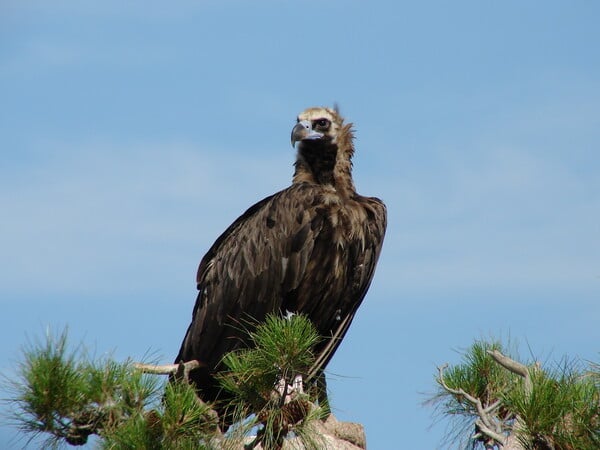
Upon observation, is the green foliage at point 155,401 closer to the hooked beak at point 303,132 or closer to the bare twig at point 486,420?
the bare twig at point 486,420

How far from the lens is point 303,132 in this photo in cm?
919

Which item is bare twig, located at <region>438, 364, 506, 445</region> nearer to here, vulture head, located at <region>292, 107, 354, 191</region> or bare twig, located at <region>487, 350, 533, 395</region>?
bare twig, located at <region>487, 350, 533, 395</region>

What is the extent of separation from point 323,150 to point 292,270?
4.38 feet

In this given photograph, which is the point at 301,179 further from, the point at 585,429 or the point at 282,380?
the point at 585,429

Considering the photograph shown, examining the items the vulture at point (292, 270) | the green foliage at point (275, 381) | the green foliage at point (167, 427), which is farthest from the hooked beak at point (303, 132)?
the green foliage at point (167, 427)

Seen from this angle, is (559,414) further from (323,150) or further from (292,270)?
(323,150)

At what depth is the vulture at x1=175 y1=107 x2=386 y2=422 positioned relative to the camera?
28.1 feet

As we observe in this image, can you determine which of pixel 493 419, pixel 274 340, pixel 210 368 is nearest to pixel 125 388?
pixel 274 340

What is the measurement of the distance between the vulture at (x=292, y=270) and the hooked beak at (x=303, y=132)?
397mm

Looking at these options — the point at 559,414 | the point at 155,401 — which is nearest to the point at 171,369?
the point at 155,401

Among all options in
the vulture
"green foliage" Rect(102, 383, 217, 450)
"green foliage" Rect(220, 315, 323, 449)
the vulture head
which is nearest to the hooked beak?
the vulture head

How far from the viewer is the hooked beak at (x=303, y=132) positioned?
913cm

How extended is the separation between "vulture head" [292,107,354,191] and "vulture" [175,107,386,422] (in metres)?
0.11

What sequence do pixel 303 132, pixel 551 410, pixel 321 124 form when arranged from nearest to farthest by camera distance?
pixel 551 410
pixel 303 132
pixel 321 124
